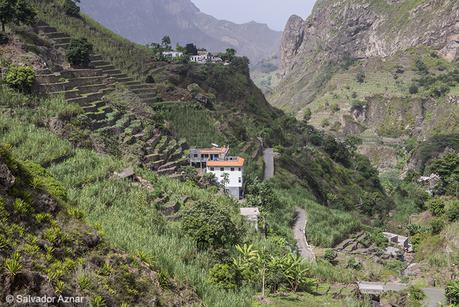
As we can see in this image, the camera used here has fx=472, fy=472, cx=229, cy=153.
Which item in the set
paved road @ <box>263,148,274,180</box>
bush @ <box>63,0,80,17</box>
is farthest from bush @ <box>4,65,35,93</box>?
bush @ <box>63,0,80,17</box>

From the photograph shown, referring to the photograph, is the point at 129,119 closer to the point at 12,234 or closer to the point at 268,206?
the point at 268,206

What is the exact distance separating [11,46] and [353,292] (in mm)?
35815

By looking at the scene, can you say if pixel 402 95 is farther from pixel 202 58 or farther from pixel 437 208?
pixel 437 208

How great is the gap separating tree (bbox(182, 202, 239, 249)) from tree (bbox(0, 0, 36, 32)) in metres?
31.1

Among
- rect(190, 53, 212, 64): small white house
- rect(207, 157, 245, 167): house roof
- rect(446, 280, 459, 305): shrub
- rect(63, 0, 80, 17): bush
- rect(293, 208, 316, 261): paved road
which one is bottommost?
rect(293, 208, 316, 261): paved road

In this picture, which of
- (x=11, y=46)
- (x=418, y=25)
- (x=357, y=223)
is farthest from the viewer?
(x=418, y=25)

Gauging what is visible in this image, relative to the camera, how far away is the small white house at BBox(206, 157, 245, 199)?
4703 centimetres

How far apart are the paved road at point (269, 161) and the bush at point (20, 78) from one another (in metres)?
31.5

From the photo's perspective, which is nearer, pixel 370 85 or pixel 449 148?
pixel 449 148

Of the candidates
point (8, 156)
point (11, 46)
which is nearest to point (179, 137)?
point (11, 46)

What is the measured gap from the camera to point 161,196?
28781mm

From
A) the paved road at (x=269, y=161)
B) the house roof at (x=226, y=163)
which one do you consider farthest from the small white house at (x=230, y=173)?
the paved road at (x=269, y=161)

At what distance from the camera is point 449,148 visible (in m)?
111

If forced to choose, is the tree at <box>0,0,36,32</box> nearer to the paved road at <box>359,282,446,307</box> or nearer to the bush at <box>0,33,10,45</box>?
the bush at <box>0,33,10,45</box>
